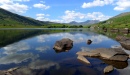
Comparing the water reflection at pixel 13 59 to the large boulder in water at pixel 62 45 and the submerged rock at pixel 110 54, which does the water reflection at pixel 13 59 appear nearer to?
the submerged rock at pixel 110 54

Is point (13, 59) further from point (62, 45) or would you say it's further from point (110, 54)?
point (110, 54)

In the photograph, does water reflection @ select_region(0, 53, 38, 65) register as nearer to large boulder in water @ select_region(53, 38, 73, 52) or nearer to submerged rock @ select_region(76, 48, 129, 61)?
submerged rock @ select_region(76, 48, 129, 61)

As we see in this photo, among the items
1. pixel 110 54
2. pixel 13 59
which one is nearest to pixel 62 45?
pixel 110 54

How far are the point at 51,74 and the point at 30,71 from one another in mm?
5248

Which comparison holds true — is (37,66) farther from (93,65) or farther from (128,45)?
(128,45)

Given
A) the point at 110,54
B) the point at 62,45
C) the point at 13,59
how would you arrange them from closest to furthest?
1. the point at 13,59
2. the point at 110,54
3. the point at 62,45

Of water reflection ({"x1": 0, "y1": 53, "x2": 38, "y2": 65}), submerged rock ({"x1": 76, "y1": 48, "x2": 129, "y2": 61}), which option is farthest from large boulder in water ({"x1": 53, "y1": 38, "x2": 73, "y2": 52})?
water reflection ({"x1": 0, "y1": 53, "x2": 38, "y2": 65})

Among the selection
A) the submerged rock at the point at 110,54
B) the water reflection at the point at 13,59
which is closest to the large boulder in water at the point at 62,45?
the submerged rock at the point at 110,54

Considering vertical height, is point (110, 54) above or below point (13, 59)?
above

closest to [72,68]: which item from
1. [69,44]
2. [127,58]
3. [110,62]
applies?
[110,62]

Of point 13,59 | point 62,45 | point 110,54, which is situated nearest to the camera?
point 13,59

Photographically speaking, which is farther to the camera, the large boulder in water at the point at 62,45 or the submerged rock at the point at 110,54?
the large boulder in water at the point at 62,45

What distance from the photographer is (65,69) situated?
128 feet

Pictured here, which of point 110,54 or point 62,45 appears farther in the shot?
point 62,45
